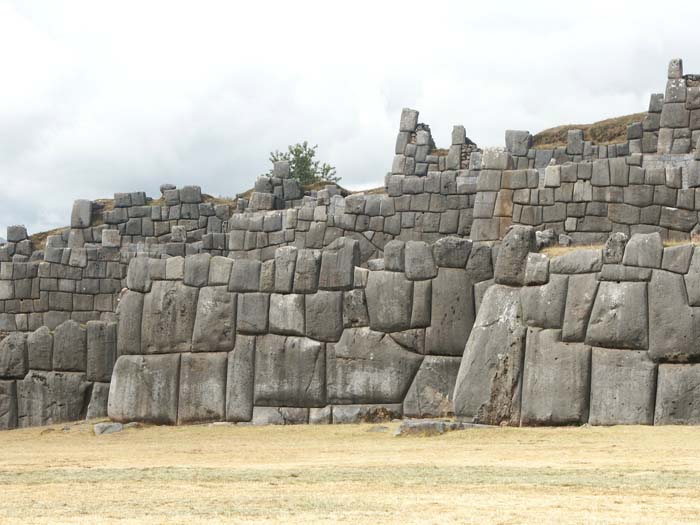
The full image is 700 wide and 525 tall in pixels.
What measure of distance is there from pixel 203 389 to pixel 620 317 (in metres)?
7.69

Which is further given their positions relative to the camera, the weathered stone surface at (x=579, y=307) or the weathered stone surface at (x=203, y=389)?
the weathered stone surface at (x=203, y=389)

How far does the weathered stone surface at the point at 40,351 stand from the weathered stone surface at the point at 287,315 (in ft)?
20.1

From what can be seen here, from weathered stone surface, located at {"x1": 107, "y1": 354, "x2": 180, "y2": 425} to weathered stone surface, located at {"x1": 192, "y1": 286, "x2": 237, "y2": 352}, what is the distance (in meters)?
0.60

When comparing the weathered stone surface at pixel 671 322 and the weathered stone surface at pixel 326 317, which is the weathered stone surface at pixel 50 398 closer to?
the weathered stone surface at pixel 326 317

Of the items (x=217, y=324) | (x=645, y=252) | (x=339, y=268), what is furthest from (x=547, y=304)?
(x=217, y=324)

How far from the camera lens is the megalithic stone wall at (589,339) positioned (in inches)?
799

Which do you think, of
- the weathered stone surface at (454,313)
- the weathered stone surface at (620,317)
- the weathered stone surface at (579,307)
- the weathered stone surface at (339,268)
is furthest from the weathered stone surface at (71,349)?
the weathered stone surface at (620,317)

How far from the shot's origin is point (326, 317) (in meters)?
23.9

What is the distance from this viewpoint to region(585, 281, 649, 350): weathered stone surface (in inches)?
809

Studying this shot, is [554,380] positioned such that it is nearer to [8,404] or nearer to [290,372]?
[290,372]

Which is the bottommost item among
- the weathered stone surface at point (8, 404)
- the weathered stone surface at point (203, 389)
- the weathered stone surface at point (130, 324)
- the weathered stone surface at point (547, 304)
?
the weathered stone surface at point (8, 404)

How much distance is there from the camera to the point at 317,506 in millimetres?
13469

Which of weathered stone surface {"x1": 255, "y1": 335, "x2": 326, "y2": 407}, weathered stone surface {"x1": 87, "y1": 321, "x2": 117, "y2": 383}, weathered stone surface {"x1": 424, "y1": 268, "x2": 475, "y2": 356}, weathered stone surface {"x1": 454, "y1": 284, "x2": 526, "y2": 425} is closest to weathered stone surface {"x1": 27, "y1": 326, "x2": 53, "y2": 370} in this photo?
weathered stone surface {"x1": 87, "y1": 321, "x2": 117, "y2": 383}

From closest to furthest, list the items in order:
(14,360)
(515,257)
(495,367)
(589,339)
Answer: (589,339) < (495,367) < (515,257) < (14,360)
